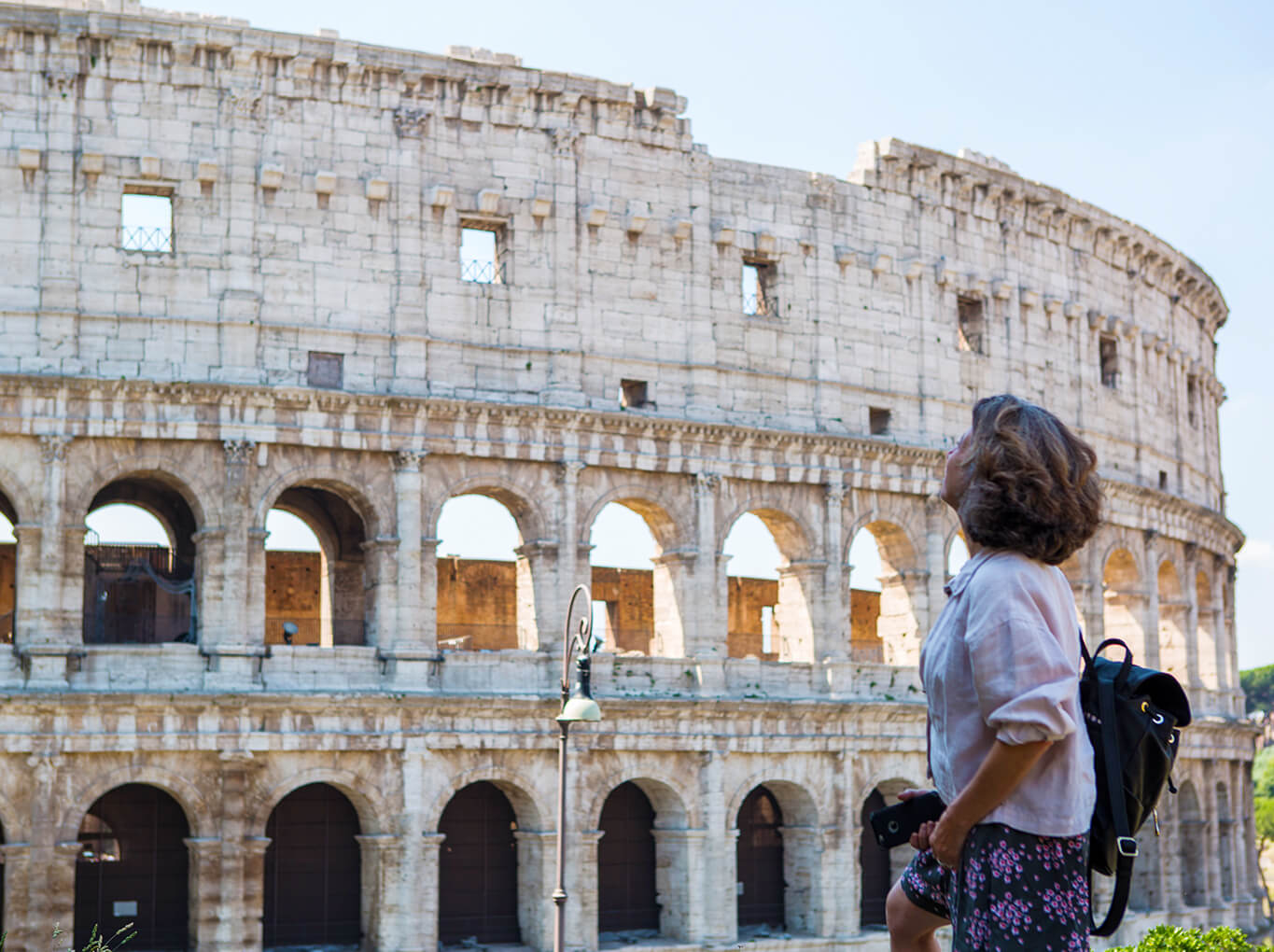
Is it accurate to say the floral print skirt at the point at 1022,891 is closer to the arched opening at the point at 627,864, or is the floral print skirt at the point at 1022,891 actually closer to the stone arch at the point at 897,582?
the arched opening at the point at 627,864

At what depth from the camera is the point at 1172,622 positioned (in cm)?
3922

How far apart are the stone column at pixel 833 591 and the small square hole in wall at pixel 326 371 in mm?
9293

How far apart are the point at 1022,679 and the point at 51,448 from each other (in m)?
23.0

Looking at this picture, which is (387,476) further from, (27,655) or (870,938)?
(870,938)

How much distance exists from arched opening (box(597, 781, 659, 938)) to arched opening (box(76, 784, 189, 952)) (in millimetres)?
7082

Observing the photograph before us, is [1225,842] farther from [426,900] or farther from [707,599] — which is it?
[426,900]

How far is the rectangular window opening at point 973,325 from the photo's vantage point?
34281 mm

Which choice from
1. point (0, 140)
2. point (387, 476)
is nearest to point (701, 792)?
point (387, 476)

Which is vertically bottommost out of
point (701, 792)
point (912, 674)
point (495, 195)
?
point (701, 792)

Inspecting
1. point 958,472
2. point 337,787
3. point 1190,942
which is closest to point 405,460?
point 337,787

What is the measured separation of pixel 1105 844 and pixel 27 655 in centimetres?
2229

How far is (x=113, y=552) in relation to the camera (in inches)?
1125

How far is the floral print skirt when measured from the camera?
4.55 metres

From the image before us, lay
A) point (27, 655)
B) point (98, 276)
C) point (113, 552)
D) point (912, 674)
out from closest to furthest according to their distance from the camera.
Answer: point (27, 655), point (98, 276), point (113, 552), point (912, 674)
